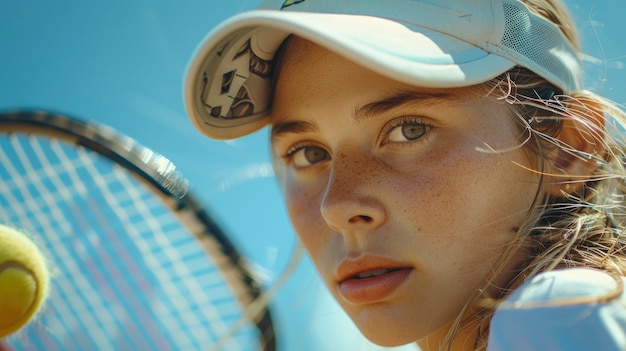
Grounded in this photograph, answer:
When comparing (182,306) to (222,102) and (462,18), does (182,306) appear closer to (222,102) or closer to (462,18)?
(222,102)

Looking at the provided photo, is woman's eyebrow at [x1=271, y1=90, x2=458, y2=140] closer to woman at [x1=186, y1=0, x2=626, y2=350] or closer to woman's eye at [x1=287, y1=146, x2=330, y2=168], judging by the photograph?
woman at [x1=186, y1=0, x2=626, y2=350]

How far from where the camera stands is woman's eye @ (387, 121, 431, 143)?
1.36 metres

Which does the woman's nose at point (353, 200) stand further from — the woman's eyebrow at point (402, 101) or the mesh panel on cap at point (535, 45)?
the mesh panel on cap at point (535, 45)

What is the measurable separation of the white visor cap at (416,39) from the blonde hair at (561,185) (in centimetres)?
4

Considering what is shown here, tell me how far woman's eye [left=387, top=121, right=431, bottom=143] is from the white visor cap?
10 cm

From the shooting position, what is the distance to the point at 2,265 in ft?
5.57

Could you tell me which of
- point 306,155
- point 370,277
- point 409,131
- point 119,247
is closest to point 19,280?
point 119,247

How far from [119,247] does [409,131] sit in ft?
3.49

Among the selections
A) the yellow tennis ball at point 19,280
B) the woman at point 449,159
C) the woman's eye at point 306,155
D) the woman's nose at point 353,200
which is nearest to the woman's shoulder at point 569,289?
the woman at point 449,159

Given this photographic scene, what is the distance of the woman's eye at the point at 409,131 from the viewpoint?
53.4 inches

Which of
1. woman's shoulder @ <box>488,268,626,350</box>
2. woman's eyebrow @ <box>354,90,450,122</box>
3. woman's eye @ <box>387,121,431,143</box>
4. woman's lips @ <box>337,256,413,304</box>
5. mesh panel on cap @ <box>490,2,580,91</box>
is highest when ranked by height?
mesh panel on cap @ <box>490,2,580,91</box>

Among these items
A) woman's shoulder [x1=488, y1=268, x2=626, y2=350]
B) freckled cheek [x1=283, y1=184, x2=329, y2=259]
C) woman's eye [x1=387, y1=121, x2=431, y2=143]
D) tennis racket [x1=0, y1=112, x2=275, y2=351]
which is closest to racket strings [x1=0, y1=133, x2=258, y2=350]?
tennis racket [x1=0, y1=112, x2=275, y2=351]

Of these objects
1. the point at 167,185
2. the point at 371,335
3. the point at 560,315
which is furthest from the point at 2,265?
the point at 560,315

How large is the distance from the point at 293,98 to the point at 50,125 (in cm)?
80
